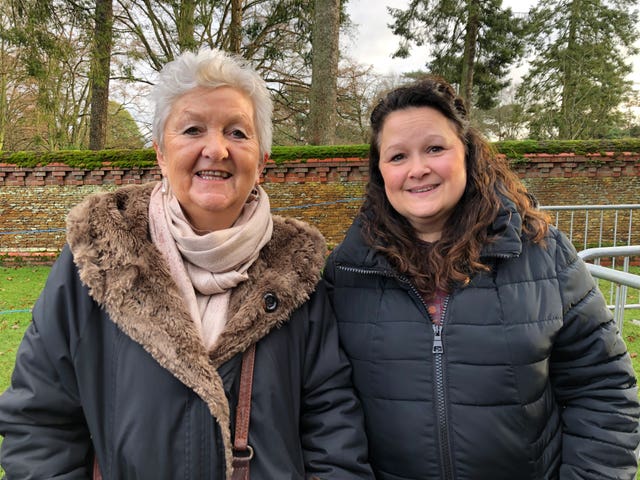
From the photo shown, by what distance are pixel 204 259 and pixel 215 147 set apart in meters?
0.38

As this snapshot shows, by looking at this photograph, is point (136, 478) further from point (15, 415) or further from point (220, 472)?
point (15, 415)

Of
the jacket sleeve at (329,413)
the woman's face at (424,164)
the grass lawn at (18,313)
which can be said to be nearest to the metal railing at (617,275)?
the woman's face at (424,164)

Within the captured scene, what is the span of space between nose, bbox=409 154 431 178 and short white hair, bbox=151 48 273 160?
594 mm

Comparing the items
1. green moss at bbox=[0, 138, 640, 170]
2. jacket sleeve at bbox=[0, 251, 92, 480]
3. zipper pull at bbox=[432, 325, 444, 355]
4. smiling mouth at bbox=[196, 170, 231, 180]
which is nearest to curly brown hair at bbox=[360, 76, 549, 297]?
zipper pull at bbox=[432, 325, 444, 355]

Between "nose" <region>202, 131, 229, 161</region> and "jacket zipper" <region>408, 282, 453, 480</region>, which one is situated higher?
"nose" <region>202, 131, 229, 161</region>

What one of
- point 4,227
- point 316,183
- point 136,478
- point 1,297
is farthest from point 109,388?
point 4,227

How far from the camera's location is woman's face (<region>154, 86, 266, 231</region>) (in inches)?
58.5

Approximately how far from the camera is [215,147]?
4.84ft

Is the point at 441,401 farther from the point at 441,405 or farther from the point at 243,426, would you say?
the point at 243,426

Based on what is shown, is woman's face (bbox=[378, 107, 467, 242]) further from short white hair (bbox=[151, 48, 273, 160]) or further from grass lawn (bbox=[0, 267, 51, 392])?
grass lawn (bbox=[0, 267, 51, 392])

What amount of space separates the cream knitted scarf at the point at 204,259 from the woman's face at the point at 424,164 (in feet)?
1.91

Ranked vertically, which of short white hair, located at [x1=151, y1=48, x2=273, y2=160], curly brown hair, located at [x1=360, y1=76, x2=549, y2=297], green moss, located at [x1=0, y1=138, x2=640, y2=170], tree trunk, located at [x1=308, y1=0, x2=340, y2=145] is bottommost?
curly brown hair, located at [x1=360, y1=76, x2=549, y2=297]

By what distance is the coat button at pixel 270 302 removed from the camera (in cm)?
142

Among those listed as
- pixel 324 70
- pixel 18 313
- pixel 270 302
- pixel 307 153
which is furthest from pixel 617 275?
pixel 324 70
